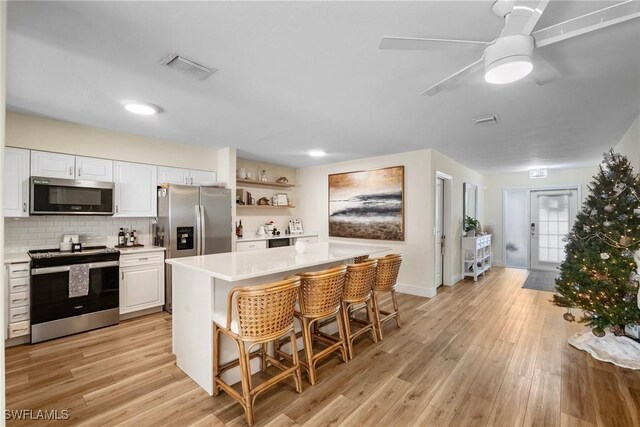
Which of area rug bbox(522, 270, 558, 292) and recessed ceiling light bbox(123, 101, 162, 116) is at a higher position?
recessed ceiling light bbox(123, 101, 162, 116)

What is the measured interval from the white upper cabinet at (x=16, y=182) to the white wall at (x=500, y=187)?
8857 millimetres

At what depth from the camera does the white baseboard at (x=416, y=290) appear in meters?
4.66

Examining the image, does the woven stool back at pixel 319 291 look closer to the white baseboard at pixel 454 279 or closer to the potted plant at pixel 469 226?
the white baseboard at pixel 454 279

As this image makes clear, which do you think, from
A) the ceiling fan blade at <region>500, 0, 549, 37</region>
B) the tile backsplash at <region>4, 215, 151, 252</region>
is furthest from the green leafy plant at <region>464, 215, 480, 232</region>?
the tile backsplash at <region>4, 215, 151, 252</region>

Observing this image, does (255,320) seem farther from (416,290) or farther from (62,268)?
(416,290)

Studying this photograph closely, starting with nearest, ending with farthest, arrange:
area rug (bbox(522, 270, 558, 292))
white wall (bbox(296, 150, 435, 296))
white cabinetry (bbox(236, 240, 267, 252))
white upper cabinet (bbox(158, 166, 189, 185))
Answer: white upper cabinet (bbox(158, 166, 189, 185)), white wall (bbox(296, 150, 435, 296)), white cabinetry (bbox(236, 240, 267, 252)), area rug (bbox(522, 270, 558, 292))

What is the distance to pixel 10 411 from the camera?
2.01 meters

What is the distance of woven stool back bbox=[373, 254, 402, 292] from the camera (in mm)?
3125

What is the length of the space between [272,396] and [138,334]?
78.1 inches

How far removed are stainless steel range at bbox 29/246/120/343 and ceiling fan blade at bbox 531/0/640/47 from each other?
4.29 metres

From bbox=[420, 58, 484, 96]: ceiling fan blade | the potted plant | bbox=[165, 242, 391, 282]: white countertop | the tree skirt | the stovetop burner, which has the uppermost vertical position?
bbox=[420, 58, 484, 96]: ceiling fan blade

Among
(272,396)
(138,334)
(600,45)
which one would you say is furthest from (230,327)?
(600,45)

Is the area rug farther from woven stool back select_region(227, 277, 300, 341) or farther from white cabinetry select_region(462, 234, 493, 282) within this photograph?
woven stool back select_region(227, 277, 300, 341)

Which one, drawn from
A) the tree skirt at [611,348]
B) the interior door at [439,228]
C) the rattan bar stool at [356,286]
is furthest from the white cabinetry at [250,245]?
the tree skirt at [611,348]
